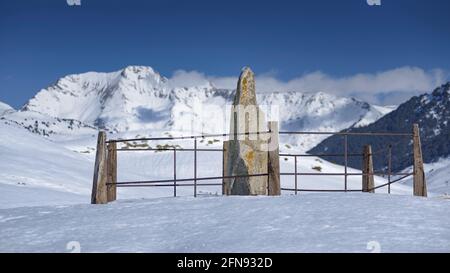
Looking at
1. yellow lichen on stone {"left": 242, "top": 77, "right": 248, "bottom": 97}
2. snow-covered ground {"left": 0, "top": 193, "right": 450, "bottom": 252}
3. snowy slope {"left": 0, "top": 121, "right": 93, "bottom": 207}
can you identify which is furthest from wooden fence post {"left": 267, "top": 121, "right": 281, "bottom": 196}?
snowy slope {"left": 0, "top": 121, "right": 93, "bottom": 207}

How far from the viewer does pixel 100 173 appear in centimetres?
1447

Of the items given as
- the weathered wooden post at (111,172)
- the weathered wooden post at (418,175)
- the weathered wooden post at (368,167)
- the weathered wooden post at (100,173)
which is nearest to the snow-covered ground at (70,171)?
the weathered wooden post at (111,172)

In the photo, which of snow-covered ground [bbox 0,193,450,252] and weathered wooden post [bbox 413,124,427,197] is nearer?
snow-covered ground [bbox 0,193,450,252]

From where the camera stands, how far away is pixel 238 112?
56.5 ft

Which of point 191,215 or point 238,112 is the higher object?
point 238,112

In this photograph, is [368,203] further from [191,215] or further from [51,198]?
[51,198]

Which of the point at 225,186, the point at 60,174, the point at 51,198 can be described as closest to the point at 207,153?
the point at 60,174

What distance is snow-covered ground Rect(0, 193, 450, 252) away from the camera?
9.25 m

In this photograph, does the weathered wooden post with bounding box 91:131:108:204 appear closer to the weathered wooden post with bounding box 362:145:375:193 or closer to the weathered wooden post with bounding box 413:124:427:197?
the weathered wooden post with bounding box 362:145:375:193

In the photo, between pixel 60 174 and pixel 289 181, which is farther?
pixel 289 181

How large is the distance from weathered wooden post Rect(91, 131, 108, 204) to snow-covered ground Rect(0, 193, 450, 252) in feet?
1.31

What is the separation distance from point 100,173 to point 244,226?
5.00m

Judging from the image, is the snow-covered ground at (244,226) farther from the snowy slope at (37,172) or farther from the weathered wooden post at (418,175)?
the snowy slope at (37,172)
